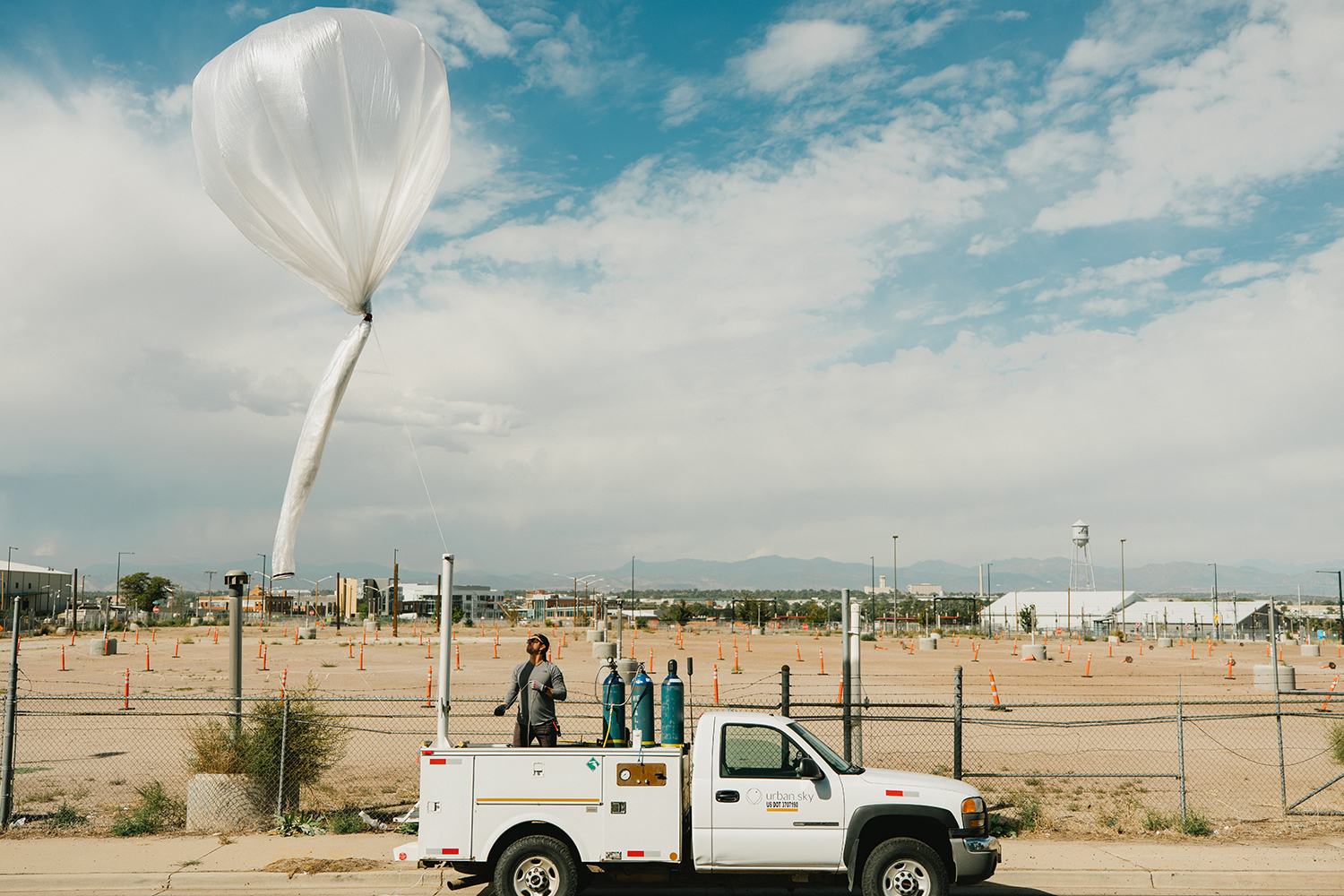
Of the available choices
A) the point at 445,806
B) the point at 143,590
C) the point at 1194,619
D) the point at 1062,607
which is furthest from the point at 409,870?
the point at 143,590

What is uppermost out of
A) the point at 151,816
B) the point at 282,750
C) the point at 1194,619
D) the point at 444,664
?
the point at 444,664

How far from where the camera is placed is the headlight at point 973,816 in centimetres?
847

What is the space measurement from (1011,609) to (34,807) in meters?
143

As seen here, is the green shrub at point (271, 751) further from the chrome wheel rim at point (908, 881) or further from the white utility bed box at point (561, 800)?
the chrome wheel rim at point (908, 881)

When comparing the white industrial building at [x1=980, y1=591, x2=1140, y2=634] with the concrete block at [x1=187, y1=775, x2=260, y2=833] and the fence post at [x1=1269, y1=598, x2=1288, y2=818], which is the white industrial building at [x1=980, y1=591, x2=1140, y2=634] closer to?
the fence post at [x1=1269, y1=598, x2=1288, y2=818]

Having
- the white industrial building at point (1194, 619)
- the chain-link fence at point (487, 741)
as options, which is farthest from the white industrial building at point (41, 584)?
the white industrial building at point (1194, 619)

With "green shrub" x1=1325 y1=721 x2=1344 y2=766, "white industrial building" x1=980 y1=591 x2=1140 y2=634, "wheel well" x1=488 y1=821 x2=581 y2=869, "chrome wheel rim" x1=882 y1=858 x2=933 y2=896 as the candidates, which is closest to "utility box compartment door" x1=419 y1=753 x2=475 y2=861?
"wheel well" x1=488 y1=821 x2=581 y2=869

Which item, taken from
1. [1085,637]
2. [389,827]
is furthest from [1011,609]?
[389,827]

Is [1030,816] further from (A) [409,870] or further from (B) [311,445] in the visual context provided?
(B) [311,445]

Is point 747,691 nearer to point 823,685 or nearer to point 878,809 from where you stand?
point 823,685

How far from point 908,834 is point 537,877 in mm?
3335

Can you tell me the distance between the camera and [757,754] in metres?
8.54

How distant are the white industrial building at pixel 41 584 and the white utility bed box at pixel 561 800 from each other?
12829cm

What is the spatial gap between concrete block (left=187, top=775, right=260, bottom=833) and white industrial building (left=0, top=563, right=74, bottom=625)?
404 feet
